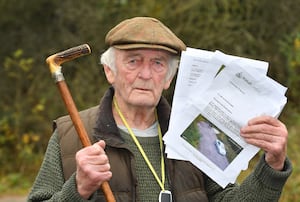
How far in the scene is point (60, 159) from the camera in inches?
126

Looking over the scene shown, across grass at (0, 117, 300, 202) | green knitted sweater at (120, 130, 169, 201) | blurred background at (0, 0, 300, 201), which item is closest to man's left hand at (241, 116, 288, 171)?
green knitted sweater at (120, 130, 169, 201)

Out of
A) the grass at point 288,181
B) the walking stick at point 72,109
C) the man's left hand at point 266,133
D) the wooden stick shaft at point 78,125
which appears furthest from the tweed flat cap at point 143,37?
the grass at point 288,181

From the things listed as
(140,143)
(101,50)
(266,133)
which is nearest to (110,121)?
(140,143)

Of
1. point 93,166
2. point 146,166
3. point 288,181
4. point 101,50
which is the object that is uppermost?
point 93,166

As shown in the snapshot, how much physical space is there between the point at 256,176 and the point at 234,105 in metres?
0.35

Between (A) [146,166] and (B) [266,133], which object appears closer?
(B) [266,133]

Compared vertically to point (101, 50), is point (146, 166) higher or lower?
higher

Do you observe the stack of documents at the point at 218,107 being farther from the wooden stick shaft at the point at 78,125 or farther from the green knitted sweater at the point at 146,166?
the wooden stick shaft at the point at 78,125

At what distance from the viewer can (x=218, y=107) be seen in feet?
10.1

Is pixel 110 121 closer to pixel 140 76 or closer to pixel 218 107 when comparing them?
pixel 140 76

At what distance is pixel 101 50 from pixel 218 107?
6.66 m

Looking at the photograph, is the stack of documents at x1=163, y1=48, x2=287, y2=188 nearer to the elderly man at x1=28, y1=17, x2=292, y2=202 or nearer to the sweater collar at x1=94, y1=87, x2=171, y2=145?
the elderly man at x1=28, y1=17, x2=292, y2=202

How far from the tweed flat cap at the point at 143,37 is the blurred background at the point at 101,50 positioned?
536cm

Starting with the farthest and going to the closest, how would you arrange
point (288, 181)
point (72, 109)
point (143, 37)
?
point (288, 181), point (143, 37), point (72, 109)
